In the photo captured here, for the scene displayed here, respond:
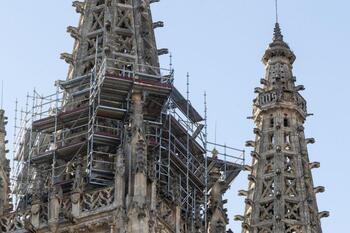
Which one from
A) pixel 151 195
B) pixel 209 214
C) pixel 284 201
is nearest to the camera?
pixel 151 195

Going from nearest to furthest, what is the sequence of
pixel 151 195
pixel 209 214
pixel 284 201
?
pixel 151 195, pixel 209 214, pixel 284 201

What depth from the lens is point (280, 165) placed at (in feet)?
286

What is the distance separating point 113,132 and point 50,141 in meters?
2.63

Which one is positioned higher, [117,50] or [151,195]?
[117,50]

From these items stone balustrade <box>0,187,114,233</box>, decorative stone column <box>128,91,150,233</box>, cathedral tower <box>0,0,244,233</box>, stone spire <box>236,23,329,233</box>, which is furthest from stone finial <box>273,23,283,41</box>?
stone balustrade <box>0,187,114,233</box>

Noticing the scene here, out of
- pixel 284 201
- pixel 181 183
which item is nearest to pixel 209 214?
pixel 181 183

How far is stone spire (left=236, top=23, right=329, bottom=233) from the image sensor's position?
8556cm

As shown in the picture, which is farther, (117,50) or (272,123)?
(272,123)

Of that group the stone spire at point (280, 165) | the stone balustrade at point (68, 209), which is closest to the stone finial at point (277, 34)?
the stone spire at point (280, 165)

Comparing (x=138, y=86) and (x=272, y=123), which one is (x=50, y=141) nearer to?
(x=138, y=86)

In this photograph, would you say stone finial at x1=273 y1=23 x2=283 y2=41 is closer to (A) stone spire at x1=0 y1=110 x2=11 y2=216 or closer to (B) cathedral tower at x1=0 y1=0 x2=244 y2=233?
(B) cathedral tower at x1=0 y1=0 x2=244 y2=233

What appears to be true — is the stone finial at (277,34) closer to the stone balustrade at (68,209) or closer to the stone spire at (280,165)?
the stone spire at (280,165)

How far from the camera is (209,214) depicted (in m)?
79.5

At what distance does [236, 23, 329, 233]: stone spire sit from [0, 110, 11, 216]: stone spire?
11.0 m
